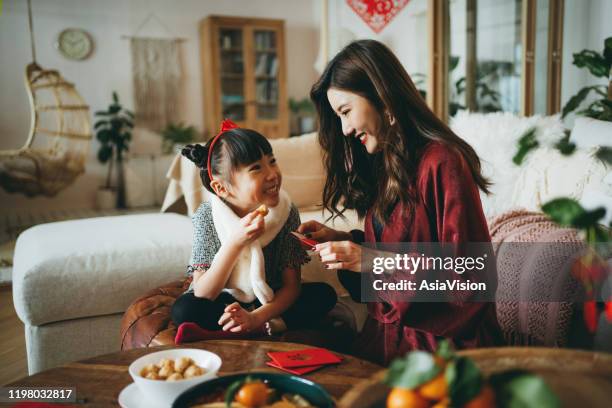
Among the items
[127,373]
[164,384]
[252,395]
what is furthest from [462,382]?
[127,373]

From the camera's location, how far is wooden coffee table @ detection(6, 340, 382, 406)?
871 mm

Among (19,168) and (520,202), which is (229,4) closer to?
(19,168)

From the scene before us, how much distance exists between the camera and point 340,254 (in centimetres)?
114

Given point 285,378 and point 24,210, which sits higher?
point 285,378

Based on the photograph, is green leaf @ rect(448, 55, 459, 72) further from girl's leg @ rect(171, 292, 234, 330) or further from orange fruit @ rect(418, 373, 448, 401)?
orange fruit @ rect(418, 373, 448, 401)

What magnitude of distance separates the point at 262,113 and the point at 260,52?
686 millimetres

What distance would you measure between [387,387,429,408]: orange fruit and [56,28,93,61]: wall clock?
5956 millimetres

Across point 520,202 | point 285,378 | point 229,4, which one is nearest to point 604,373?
point 285,378

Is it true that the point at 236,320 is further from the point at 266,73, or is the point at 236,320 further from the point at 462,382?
the point at 266,73

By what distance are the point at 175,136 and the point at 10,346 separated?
12.5ft

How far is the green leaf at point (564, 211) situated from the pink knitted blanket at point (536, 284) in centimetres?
100

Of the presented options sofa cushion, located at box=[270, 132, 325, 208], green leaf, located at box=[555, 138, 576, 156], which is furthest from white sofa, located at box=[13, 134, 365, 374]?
green leaf, located at box=[555, 138, 576, 156]

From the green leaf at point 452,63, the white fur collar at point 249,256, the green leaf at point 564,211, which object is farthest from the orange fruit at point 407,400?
the green leaf at point 452,63

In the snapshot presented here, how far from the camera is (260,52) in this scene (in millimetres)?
6164
